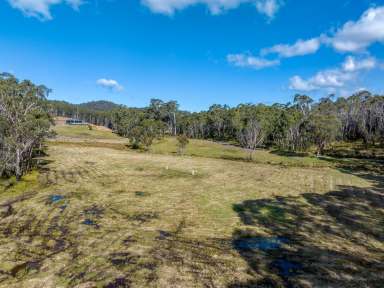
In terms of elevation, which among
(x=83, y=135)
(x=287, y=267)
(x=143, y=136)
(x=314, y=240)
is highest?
(x=143, y=136)

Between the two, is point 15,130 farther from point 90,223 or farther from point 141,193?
point 90,223

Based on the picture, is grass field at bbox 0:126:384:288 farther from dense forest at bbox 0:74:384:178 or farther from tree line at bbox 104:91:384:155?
tree line at bbox 104:91:384:155

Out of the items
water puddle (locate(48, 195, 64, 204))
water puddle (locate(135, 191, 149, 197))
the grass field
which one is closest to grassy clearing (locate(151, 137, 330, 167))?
the grass field

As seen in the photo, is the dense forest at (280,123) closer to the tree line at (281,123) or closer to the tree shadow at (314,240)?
the tree line at (281,123)

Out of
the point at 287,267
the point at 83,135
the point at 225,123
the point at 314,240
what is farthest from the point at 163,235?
the point at 225,123

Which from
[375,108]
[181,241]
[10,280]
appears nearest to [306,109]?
[375,108]
